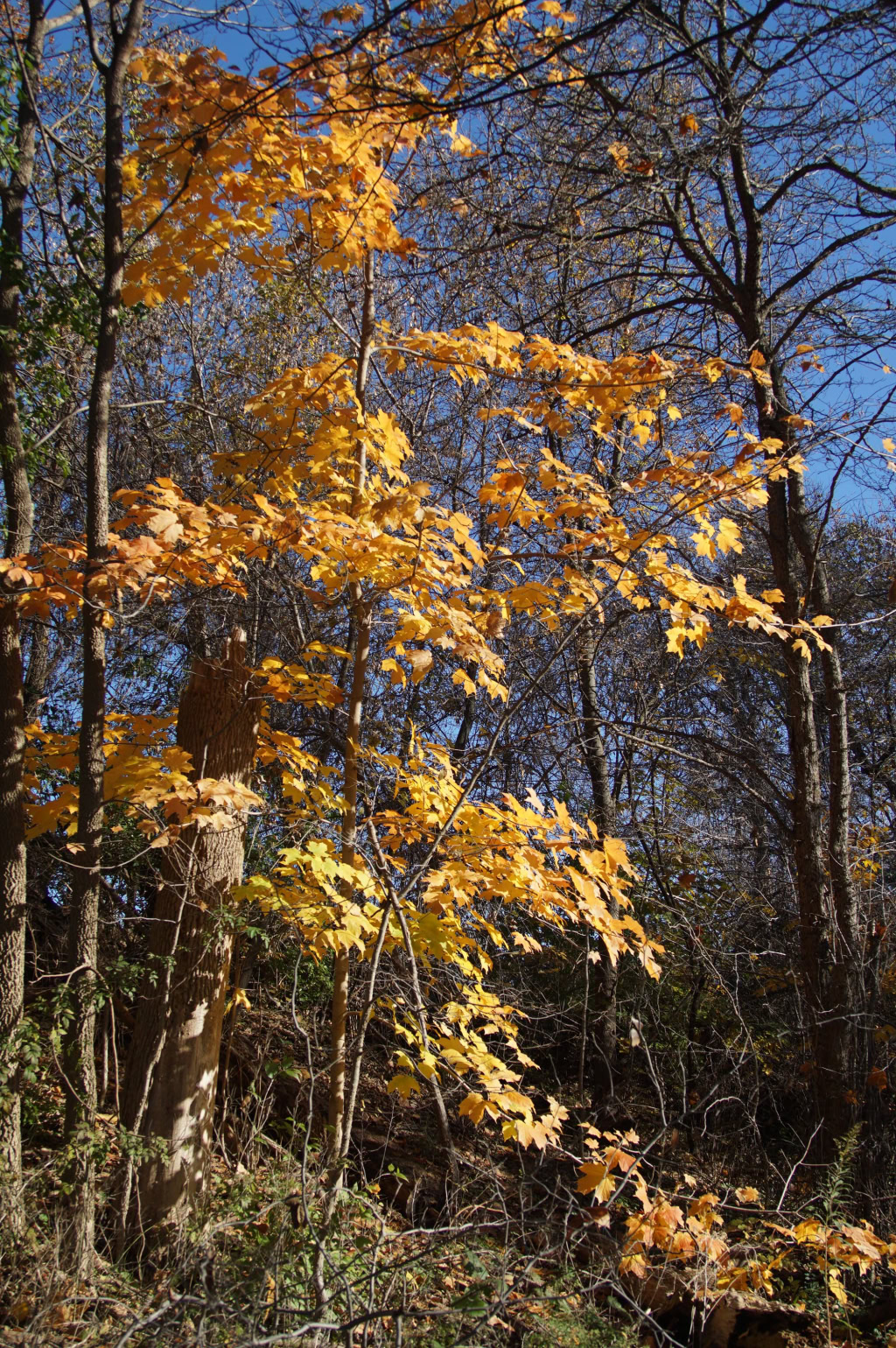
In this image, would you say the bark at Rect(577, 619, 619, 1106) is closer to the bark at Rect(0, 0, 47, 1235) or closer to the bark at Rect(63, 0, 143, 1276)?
the bark at Rect(63, 0, 143, 1276)

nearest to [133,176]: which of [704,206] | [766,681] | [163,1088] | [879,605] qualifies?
[163,1088]

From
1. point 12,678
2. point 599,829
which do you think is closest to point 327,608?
point 12,678

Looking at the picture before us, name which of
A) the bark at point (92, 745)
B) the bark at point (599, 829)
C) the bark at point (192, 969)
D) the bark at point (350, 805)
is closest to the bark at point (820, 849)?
the bark at point (599, 829)

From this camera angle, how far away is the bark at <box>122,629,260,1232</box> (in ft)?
12.7

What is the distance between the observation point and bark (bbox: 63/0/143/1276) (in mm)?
3258

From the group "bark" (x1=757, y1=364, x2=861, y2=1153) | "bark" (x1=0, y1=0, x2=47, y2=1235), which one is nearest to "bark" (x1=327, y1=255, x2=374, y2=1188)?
"bark" (x1=0, y1=0, x2=47, y2=1235)

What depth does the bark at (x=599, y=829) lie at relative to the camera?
20.4 feet

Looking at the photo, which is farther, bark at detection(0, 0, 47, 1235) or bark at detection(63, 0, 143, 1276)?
bark at detection(0, 0, 47, 1235)

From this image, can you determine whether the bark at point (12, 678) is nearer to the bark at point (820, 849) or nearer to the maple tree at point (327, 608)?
the maple tree at point (327, 608)

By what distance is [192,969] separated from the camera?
4.05 meters

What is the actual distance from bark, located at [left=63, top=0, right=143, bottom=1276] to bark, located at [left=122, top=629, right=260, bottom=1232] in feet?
1.38

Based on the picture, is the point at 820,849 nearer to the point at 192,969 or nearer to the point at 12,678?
the point at 192,969

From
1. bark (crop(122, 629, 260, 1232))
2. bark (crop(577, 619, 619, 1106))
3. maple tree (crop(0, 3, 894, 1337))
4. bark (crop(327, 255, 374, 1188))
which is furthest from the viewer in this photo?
bark (crop(577, 619, 619, 1106))

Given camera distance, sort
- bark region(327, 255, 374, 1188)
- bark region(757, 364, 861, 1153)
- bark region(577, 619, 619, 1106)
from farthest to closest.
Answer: bark region(577, 619, 619, 1106) < bark region(757, 364, 861, 1153) < bark region(327, 255, 374, 1188)
